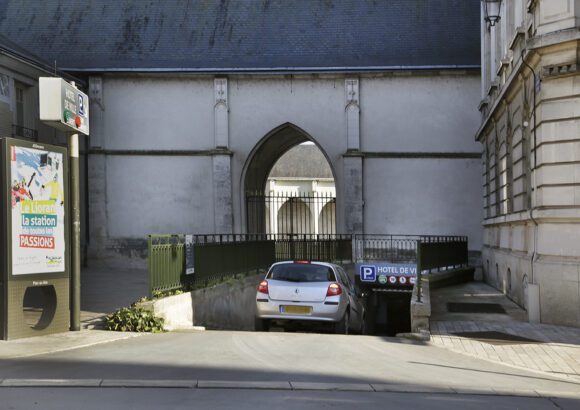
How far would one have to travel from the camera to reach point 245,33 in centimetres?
3328

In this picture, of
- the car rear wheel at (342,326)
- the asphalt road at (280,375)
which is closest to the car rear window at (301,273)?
the car rear wheel at (342,326)

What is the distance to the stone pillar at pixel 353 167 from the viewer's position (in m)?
31.1

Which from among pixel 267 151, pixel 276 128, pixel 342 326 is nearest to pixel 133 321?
pixel 342 326

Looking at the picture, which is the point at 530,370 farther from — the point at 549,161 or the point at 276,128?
the point at 276,128

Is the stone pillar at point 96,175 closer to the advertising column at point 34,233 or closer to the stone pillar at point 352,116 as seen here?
the stone pillar at point 352,116

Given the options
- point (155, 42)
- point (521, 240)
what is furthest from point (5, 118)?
point (521, 240)

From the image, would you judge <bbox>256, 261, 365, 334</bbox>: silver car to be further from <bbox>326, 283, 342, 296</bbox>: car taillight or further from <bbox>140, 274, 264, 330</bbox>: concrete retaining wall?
<bbox>140, 274, 264, 330</bbox>: concrete retaining wall

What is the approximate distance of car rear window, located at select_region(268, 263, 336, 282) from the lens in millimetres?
14547

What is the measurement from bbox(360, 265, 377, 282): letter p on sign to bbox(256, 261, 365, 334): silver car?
879 cm

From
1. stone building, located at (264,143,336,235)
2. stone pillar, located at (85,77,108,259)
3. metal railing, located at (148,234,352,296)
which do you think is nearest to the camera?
metal railing, located at (148,234,352,296)

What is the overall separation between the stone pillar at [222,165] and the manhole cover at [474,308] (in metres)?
13.8

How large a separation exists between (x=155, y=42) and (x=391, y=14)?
33.6ft

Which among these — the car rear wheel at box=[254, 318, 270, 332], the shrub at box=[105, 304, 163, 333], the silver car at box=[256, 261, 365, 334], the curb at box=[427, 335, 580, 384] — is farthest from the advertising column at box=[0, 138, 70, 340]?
the curb at box=[427, 335, 580, 384]

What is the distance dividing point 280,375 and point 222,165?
2304cm
